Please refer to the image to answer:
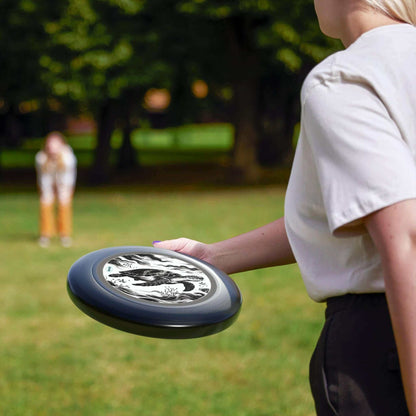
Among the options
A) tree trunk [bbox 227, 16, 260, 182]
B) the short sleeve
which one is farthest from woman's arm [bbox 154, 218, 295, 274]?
tree trunk [bbox 227, 16, 260, 182]

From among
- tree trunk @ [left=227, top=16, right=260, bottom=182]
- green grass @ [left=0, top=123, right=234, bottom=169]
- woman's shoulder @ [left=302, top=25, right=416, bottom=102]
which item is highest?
woman's shoulder @ [left=302, top=25, right=416, bottom=102]

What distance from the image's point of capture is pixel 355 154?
137 centimetres

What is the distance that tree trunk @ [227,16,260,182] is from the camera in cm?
2447

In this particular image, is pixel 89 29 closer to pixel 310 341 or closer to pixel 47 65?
pixel 47 65

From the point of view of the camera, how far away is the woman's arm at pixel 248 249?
1941 millimetres

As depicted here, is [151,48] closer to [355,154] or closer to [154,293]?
[154,293]

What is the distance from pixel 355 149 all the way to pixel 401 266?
230mm

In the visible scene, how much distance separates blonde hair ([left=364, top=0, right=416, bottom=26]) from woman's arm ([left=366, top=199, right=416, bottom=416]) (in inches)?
17.3

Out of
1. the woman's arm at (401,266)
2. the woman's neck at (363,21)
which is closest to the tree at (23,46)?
the woman's neck at (363,21)

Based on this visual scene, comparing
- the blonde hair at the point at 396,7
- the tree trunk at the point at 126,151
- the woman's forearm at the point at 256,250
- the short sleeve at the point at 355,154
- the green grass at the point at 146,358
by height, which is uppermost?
the blonde hair at the point at 396,7

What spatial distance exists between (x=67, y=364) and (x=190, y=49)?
1907 cm

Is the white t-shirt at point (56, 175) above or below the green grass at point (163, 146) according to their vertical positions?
above

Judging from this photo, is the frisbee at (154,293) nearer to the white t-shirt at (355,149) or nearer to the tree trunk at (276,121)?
the white t-shirt at (355,149)

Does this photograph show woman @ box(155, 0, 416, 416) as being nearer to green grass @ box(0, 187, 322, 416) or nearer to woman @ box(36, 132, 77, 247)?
green grass @ box(0, 187, 322, 416)
